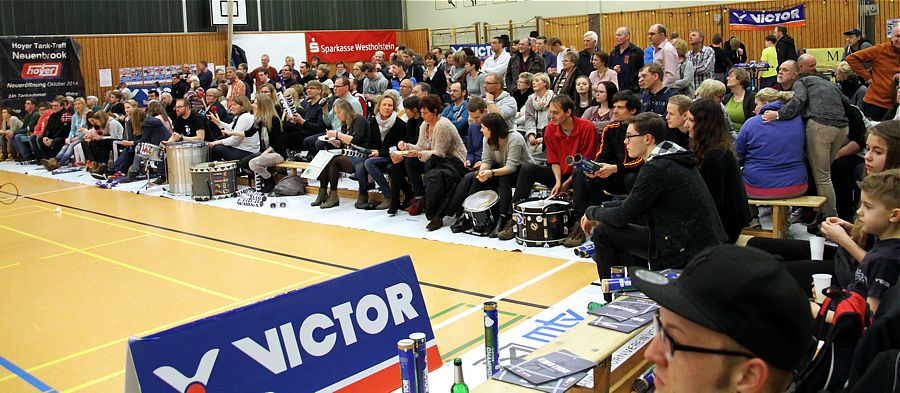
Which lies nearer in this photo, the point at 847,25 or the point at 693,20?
the point at 847,25

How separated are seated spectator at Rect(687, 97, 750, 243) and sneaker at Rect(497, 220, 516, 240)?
296 cm

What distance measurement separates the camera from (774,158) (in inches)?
310

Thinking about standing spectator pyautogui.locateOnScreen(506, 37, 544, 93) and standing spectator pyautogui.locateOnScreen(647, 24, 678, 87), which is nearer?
standing spectator pyautogui.locateOnScreen(647, 24, 678, 87)

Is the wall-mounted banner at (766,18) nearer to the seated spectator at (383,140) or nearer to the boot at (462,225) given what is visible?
the seated spectator at (383,140)

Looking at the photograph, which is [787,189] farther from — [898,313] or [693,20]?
[693,20]

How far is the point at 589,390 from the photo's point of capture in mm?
4199

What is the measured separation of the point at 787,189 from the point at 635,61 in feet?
14.5

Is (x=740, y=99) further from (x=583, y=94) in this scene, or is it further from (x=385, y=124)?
(x=385, y=124)

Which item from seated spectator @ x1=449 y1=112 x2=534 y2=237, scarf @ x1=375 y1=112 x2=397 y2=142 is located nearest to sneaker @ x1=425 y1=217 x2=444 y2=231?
seated spectator @ x1=449 y1=112 x2=534 y2=237

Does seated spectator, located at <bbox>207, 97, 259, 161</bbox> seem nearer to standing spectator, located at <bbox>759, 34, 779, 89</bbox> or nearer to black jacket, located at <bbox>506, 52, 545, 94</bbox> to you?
black jacket, located at <bbox>506, 52, 545, 94</bbox>

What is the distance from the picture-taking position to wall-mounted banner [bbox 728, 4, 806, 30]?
19578mm

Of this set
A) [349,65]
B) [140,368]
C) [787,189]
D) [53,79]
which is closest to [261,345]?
[140,368]

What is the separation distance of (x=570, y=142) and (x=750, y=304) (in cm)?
698

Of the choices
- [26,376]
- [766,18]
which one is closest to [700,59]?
[766,18]
